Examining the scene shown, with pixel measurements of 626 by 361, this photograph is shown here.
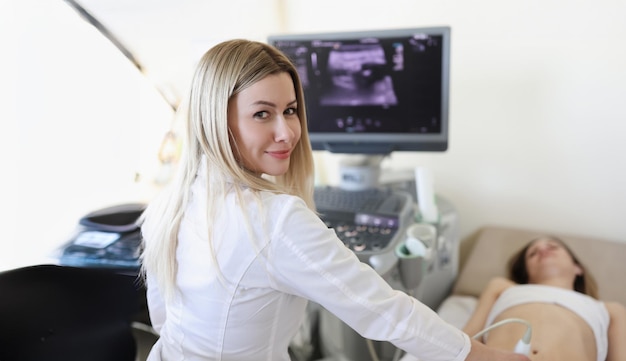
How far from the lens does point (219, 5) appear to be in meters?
1.84

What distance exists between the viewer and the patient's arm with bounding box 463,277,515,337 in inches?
53.8

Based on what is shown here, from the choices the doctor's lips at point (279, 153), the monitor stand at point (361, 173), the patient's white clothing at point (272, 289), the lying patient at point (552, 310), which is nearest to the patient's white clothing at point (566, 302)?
the lying patient at point (552, 310)

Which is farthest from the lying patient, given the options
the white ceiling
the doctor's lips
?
the white ceiling

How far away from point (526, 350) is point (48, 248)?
1.31 m

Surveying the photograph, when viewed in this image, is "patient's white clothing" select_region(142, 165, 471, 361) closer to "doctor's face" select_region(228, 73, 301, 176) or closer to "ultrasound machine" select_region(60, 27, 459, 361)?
"doctor's face" select_region(228, 73, 301, 176)

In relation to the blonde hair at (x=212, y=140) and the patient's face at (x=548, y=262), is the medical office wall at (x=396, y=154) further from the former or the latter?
the blonde hair at (x=212, y=140)

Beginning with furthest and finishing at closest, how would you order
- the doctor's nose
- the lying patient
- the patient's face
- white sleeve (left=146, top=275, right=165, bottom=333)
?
the patient's face < the lying patient < white sleeve (left=146, top=275, right=165, bottom=333) < the doctor's nose

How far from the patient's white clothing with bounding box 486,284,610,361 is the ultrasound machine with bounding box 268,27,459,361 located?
0.75ft

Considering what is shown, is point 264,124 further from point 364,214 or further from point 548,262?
point 548,262

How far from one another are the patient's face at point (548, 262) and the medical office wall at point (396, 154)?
232 millimetres

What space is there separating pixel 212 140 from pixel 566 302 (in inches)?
44.5

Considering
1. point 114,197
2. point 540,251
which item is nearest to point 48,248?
point 114,197

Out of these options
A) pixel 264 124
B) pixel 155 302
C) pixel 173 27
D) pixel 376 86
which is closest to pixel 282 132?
pixel 264 124

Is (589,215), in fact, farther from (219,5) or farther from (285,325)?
(219,5)
